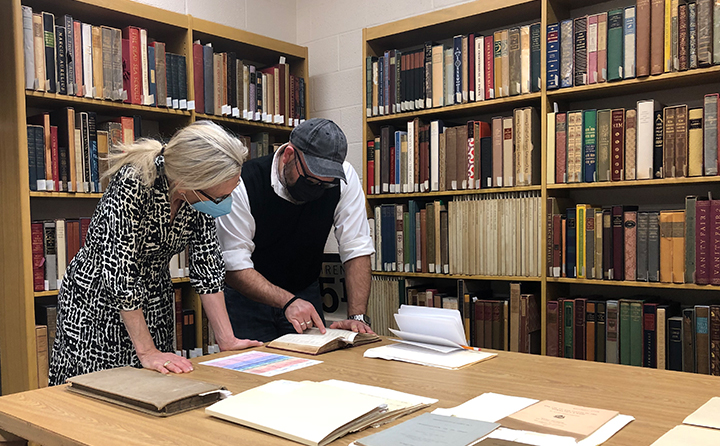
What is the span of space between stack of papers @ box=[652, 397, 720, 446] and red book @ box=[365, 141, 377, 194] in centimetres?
222

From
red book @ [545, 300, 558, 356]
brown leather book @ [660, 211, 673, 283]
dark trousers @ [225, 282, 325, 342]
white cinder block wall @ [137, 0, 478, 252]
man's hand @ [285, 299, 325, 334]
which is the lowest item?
red book @ [545, 300, 558, 356]

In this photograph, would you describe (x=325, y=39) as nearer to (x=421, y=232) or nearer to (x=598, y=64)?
(x=421, y=232)

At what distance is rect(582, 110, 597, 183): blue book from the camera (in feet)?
8.09

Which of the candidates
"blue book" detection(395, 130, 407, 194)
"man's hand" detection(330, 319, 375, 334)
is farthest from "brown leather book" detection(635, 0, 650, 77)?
"man's hand" detection(330, 319, 375, 334)

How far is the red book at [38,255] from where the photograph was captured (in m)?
2.40

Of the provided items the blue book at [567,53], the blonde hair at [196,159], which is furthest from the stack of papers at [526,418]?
the blue book at [567,53]

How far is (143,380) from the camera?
4.11ft

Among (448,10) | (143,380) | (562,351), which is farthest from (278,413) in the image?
(448,10)

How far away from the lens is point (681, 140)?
2.27 metres

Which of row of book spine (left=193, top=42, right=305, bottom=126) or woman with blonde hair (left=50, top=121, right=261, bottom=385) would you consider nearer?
woman with blonde hair (left=50, top=121, right=261, bottom=385)

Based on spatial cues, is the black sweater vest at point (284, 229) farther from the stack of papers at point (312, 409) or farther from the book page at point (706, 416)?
the book page at point (706, 416)

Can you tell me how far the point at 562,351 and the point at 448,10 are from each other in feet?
5.53

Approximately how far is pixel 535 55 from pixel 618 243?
902mm

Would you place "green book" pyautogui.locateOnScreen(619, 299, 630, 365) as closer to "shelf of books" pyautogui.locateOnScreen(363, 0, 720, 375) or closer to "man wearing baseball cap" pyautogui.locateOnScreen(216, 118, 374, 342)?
"shelf of books" pyautogui.locateOnScreen(363, 0, 720, 375)
